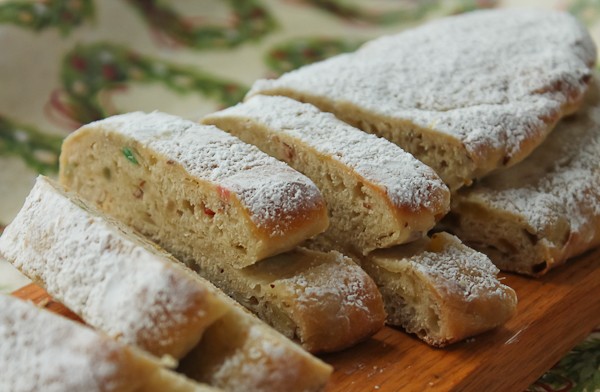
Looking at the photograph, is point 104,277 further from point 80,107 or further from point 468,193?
point 80,107

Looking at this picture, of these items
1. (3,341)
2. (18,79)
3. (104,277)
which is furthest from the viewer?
(18,79)

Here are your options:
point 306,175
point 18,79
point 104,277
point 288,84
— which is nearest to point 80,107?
point 18,79

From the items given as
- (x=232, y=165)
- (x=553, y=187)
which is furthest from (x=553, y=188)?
(x=232, y=165)

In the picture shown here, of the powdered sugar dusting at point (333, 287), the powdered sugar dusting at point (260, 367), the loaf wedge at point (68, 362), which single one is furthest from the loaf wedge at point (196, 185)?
the loaf wedge at point (68, 362)

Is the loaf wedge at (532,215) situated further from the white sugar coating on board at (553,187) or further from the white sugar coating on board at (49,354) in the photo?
the white sugar coating on board at (49,354)

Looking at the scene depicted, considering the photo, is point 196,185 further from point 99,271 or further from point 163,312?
point 163,312

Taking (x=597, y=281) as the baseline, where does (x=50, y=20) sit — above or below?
above
